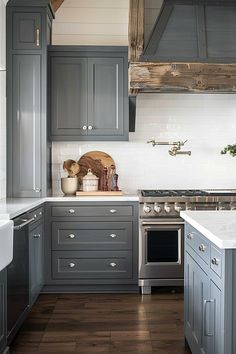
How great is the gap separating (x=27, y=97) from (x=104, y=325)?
2.34 metres

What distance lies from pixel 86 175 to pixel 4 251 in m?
2.83

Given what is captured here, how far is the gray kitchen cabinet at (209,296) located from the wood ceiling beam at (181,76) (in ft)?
6.76

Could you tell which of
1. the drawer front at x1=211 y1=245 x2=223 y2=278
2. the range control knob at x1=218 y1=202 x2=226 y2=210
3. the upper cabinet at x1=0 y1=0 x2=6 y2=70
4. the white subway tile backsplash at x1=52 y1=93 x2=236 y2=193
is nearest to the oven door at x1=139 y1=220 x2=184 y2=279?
the range control knob at x1=218 y1=202 x2=226 y2=210

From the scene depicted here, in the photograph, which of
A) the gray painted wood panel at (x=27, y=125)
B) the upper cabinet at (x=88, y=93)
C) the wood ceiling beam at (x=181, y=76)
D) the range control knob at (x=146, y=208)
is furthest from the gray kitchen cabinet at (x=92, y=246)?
the wood ceiling beam at (x=181, y=76)

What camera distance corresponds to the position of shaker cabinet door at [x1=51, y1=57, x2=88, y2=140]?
16.3ft

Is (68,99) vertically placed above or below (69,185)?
above

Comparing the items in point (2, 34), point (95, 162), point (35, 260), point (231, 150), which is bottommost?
point (35, 260)

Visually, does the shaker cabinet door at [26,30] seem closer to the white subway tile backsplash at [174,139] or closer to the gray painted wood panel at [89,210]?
the white subway tile backsplash at [174,139]

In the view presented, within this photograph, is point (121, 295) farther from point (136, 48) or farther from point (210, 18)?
point (210, 18)

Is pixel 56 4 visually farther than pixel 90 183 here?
Yes

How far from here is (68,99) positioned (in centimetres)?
498

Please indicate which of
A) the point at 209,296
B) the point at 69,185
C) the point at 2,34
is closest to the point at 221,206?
the point at 69,185

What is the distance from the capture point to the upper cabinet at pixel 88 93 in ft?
16.2

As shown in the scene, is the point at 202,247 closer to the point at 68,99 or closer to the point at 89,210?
the point at 89,210
